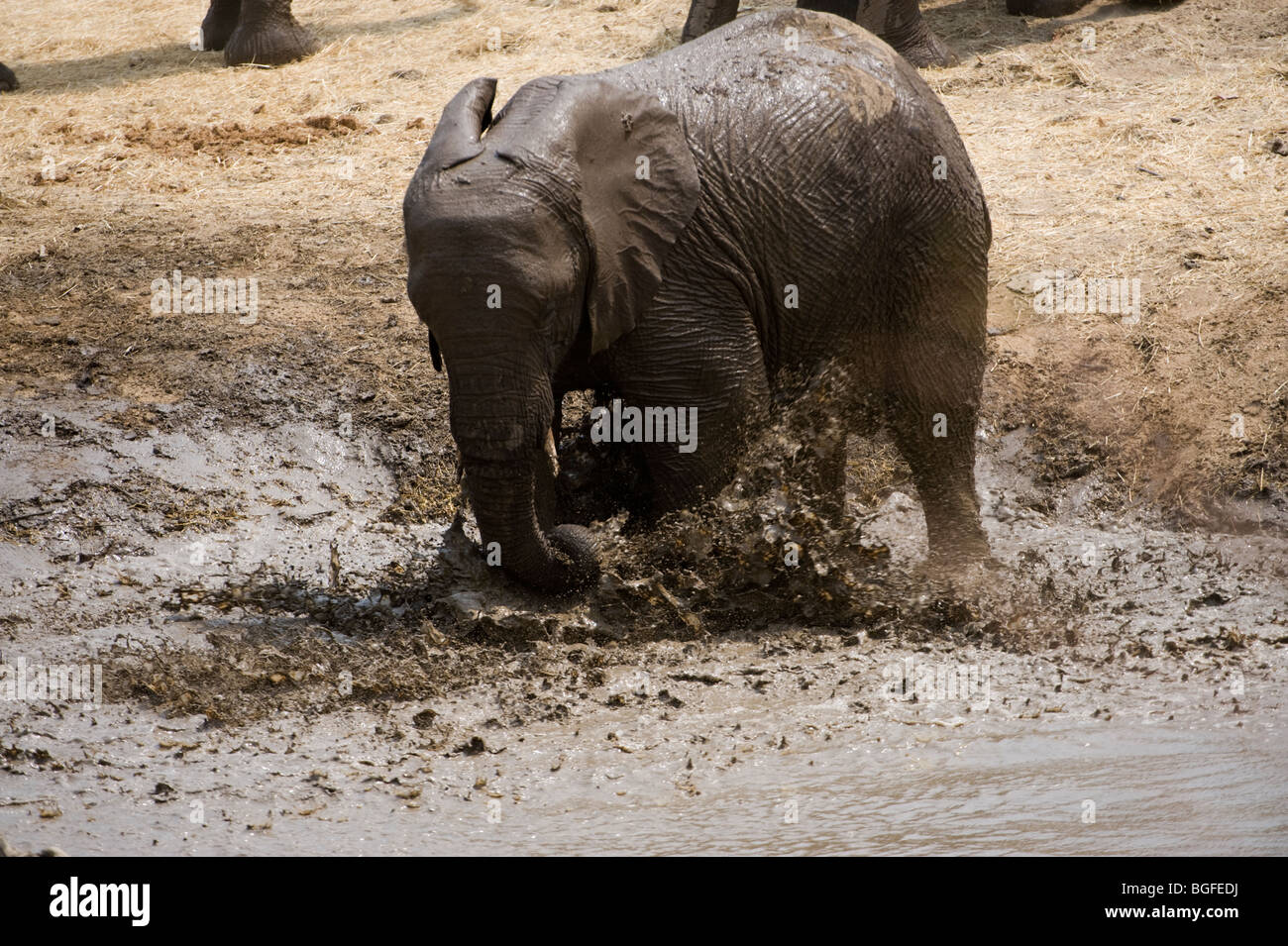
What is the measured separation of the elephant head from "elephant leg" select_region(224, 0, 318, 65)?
7614 millimetres

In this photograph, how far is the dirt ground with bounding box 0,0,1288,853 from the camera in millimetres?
4637

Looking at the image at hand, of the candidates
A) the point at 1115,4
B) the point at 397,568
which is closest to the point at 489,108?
the point at 397,568

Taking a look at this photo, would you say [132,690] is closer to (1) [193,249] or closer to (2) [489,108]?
(2) [489,108]

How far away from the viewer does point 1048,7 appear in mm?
Result: 11812

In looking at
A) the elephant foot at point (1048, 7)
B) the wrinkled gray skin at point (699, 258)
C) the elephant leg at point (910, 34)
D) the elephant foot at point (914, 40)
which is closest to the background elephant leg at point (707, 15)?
the elephant leg at point (910, 34)

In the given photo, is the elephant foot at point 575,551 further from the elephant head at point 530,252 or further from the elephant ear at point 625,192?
the elephant ear at point 625,192

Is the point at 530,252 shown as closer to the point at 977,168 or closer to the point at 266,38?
the point at 977,168

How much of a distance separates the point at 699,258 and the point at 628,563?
1.25 meters

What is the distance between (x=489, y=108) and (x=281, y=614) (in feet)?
6.98

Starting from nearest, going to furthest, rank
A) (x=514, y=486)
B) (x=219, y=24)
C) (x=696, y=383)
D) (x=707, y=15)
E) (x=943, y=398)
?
(x=514, y=486)
(x=696, y=383)
(x=943, y=398)
(x=707, y=15)
(x=219, y=24)

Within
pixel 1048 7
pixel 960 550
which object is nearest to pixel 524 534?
pixel 960 550

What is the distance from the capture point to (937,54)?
11242 millimetres

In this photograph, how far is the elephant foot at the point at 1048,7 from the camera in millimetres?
11781

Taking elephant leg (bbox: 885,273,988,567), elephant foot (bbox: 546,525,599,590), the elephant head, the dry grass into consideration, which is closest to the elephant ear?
the elephant head
